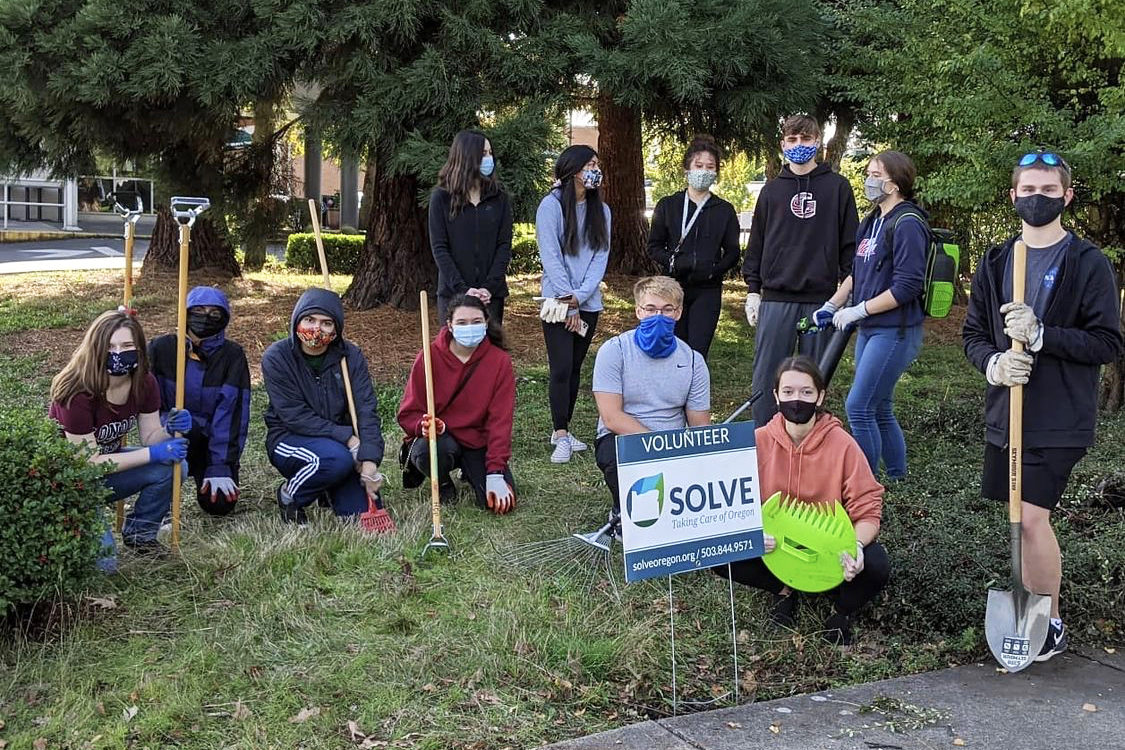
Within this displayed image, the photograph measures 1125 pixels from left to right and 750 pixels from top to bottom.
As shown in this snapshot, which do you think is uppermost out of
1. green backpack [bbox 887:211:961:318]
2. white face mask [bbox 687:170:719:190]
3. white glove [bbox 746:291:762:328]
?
white face mask [bbox 687:170:719:190]

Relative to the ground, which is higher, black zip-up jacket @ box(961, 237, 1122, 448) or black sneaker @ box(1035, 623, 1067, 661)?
black zip-up jacket @ box(961, 237, 1122, 448)

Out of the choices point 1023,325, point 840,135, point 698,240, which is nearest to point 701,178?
point 698,240

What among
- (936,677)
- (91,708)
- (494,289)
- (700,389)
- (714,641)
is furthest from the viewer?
(494,289)

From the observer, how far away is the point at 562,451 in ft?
22.2

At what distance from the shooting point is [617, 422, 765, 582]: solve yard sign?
3729 millimetres

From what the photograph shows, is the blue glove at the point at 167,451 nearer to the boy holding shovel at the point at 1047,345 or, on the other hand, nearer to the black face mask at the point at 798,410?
the black face mask at the point at 798,410

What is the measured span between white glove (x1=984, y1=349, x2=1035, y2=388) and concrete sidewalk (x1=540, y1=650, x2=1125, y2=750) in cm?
107

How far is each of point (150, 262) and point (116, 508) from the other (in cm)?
1010

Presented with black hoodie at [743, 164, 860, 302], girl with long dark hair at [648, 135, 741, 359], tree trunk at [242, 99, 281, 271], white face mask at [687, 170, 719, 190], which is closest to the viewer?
black hoodie at [743, 164, 860, 302]

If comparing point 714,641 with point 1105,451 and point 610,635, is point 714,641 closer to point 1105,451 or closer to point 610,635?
point 610,635

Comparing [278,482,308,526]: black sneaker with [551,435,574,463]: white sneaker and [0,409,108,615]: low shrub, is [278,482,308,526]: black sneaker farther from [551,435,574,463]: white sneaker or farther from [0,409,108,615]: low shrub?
[551,435,574,463]: white sneaker

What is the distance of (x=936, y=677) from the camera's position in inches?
159

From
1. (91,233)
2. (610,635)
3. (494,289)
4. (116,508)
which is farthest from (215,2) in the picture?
(91,233)

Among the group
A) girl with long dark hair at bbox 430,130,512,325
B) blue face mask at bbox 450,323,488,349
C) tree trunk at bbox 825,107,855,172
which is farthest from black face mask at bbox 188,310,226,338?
tree trunk at bbox 825,107,855,172
